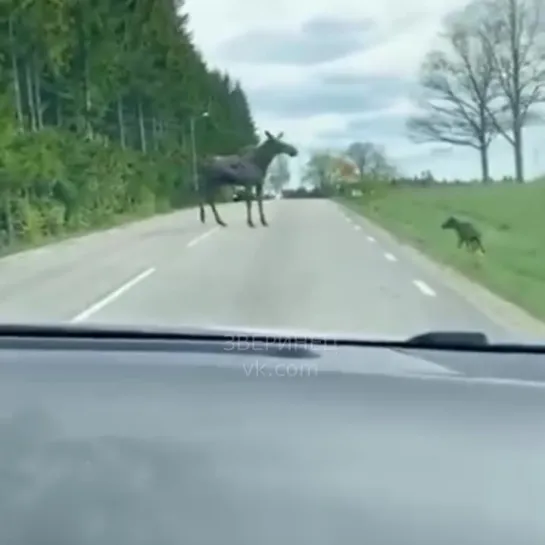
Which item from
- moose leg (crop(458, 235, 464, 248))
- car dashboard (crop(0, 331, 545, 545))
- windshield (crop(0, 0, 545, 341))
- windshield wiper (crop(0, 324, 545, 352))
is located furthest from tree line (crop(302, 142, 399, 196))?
car dashboard (crop(0, 331, 545, 545))

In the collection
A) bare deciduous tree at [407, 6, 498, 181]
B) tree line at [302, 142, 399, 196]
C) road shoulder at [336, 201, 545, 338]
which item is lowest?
road shoulder at [336, 201, 545, 338]

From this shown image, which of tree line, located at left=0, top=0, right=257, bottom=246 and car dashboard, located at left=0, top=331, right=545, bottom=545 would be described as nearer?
car dashboard, located at left=0, top=331, right=545, bottom=545

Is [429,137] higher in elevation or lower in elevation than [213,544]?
higher

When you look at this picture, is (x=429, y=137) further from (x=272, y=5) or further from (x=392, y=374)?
(x=392, y=374)

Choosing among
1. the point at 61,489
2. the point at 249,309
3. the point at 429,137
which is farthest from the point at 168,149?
the point at 61,489

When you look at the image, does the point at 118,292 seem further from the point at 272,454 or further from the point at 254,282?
the point at 272,454

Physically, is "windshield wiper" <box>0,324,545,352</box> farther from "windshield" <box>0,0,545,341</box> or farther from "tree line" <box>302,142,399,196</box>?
"tree line" <box>302,142,399,196</box>
